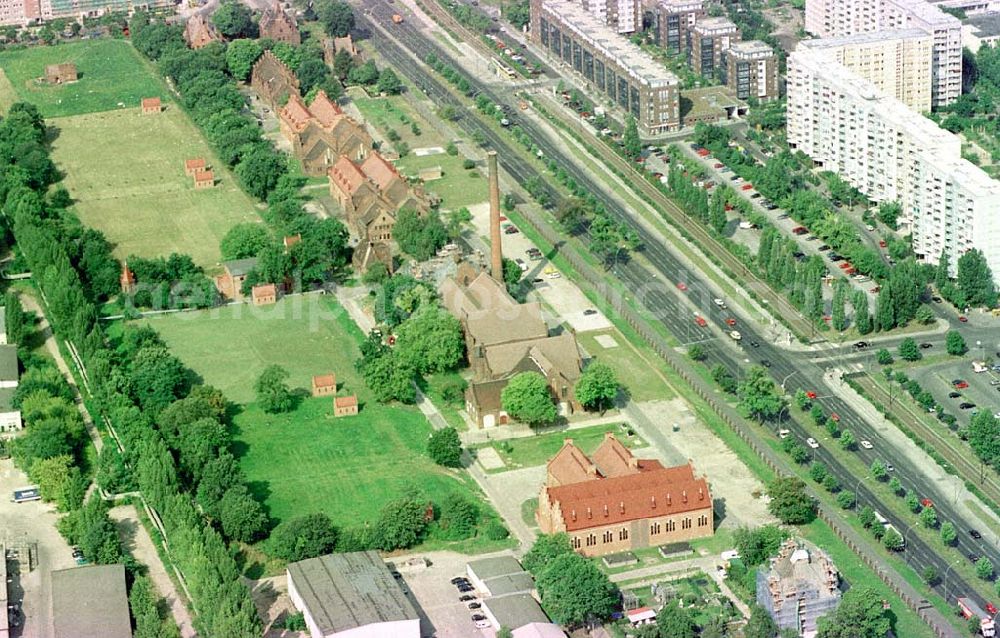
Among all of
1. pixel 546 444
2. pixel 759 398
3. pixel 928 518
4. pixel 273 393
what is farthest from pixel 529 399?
pixel 928 518

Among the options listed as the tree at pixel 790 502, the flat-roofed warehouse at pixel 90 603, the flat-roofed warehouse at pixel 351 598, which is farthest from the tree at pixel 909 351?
the flat-roofed warehouse at pixel 90 603

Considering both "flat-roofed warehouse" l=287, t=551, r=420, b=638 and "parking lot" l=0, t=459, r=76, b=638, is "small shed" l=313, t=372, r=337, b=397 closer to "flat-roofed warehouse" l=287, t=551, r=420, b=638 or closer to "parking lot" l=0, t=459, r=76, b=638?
"parking lot" l=0, t=459, r=76, b=638

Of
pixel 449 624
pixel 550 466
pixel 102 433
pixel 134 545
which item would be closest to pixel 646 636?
pixel 449 624

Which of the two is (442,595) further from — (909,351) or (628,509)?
(909,351)

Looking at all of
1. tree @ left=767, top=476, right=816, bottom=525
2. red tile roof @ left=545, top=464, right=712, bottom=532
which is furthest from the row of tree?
tree @ left=767, top=476, right=816, bottom=525

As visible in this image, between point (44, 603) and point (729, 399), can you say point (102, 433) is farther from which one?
point (729, 399)
